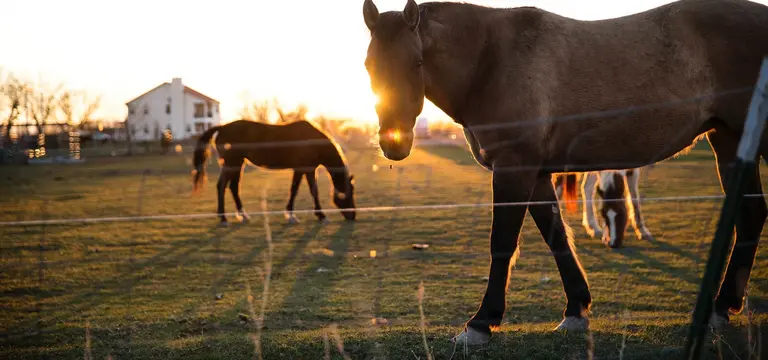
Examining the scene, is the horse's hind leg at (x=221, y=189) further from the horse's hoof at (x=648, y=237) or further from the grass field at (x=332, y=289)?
the horse's hoof at (x=648, y=237)

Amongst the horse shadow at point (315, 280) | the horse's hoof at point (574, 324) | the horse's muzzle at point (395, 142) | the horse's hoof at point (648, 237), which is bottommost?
the horse shadow at point (315, 280)

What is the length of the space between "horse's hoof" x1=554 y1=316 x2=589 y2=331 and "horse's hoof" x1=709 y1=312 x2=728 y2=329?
2.11 feet

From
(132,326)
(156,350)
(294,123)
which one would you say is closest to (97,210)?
(294,123)

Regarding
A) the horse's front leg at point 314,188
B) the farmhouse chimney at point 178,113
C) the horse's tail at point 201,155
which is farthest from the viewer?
the farmhouse chimney at point 178,113

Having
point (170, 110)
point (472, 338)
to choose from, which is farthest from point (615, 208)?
point (170, 110)

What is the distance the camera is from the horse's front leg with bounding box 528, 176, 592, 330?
3.30 meters

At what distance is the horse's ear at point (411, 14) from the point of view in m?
2.79

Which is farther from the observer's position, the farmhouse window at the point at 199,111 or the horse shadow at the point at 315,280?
the farmhouse window at the point at 199,111

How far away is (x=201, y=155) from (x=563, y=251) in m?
9.74

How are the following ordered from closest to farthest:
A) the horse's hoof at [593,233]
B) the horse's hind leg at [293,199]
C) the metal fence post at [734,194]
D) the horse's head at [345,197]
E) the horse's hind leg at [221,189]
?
the metal fence post at [734,194] < the horse's hoof at [593,233] < the horse's hind leg at [293,199] < the horse's head at [345,197] < the horse's hind leg at [221,189]

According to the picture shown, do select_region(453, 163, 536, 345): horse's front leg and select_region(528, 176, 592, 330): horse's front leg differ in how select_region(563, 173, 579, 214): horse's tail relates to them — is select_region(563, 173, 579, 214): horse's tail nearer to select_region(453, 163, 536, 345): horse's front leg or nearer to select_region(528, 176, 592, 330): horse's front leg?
select_region(528, 176, 592, 330): horse's front leg

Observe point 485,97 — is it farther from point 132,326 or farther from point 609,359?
point 132,326

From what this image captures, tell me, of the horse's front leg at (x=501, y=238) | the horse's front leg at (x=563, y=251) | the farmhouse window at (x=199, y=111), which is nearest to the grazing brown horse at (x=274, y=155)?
the horse's front leg at (x=563, y=251)

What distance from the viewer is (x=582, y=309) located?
11.0 ft
